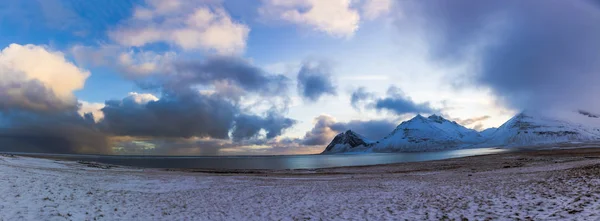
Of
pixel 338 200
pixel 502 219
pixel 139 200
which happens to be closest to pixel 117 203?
pixel 139 200

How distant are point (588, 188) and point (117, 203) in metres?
26.2

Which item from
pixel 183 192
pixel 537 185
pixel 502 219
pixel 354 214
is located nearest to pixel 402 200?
pixel 354 214

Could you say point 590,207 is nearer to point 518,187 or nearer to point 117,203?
point 518,187

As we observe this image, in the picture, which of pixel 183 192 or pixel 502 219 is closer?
pixel 502 219

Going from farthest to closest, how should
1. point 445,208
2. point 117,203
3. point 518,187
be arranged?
point 518,187, point 117,203, point 445,208

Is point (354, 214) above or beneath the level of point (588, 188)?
beneath

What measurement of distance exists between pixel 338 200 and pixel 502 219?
915 centimetres

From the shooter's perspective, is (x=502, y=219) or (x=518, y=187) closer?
(x=502, y=219)

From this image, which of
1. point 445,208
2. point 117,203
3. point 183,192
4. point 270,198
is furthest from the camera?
point 183,192

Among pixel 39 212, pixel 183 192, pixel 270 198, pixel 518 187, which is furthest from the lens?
pixel 183 192

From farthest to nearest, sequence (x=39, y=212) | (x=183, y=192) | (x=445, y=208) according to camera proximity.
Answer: (x=183, y=192) < (x=445, y=208) < (x=39, y=212)

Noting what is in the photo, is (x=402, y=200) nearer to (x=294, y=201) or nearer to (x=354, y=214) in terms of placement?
(x=354, y=214)

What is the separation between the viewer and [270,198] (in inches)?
847

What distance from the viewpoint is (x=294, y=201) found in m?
20.0
